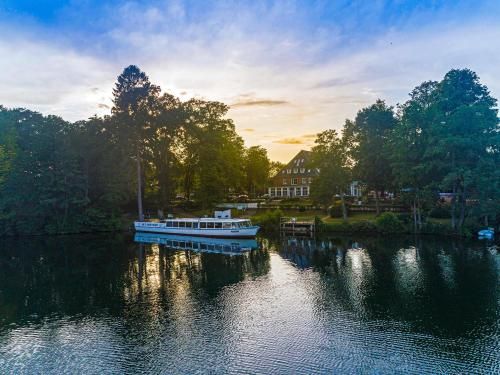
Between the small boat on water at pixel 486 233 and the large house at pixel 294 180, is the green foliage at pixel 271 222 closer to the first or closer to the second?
the small boat on water at pixel 486 233

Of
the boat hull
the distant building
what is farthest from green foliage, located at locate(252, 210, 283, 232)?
the distant building

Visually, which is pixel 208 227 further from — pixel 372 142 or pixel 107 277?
pixel 372 142

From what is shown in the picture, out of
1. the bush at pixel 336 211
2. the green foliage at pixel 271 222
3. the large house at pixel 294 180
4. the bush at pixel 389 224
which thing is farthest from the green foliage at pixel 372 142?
the large house at pixel 294 180

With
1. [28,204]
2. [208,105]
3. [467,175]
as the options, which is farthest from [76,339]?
[208,105]

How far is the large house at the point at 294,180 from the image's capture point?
305 ft

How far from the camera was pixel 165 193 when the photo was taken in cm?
7238

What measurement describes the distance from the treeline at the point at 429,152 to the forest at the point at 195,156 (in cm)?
15

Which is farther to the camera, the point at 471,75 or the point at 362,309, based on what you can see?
the point at 471,75

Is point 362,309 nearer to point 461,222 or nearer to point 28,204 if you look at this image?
point 461,222

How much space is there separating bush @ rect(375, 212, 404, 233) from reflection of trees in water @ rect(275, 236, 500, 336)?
571 centimetres

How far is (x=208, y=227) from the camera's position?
179ft

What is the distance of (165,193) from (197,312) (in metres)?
51.5

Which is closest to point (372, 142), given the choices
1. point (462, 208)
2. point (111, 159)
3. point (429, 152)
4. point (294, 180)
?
point (429, 152)

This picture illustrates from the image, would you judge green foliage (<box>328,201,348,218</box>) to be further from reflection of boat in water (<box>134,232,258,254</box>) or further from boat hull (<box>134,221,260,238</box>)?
reflection of boat in water (<box>134,232,258,254</box>)
